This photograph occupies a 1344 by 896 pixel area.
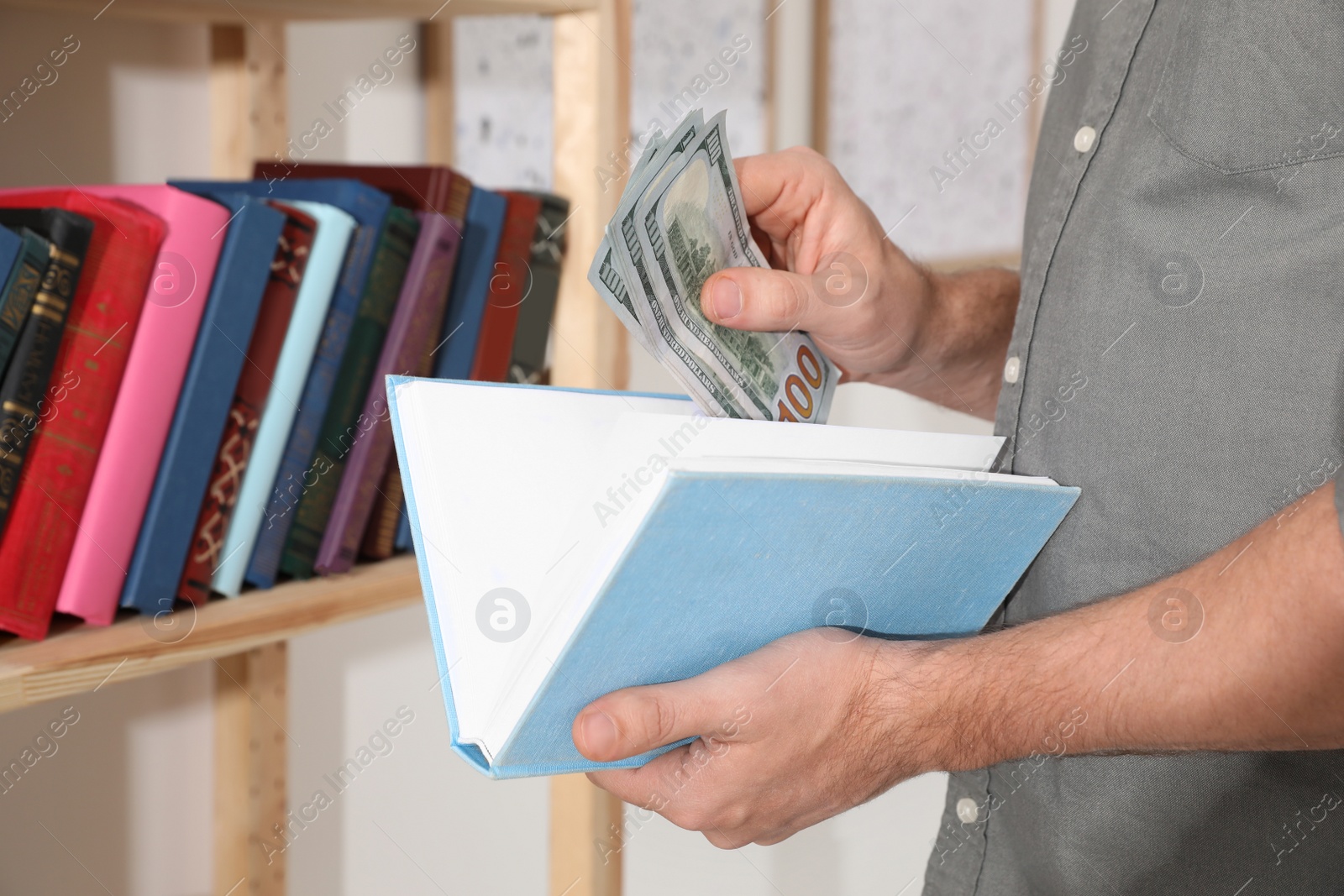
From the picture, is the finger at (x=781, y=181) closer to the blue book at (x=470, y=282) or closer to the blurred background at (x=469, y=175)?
the blue book at (x=470, y=282)

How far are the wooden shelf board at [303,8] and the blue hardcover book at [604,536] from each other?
0.49 meters

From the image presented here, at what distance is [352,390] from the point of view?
85 centimetres

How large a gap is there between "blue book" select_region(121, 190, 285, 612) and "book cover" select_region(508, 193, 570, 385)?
0.28 m

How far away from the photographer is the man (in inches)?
20.7

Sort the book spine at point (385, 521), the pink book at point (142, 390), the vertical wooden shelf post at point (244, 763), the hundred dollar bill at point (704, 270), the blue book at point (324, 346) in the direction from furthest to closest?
the vertical wooden shelf post at point (244, 763) < the book spine at point (385, 521) < the blue book at point (324, 346) < the pink book at point (142, 390) < the hundred dollar bill at point (704, 270)

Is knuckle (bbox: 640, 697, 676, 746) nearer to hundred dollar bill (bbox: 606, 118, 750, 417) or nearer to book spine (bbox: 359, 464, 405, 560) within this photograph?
hundred dollar bill (bbox: 606, 118, 750, 417)

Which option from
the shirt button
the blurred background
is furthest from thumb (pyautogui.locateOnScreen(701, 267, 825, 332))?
the blurred background

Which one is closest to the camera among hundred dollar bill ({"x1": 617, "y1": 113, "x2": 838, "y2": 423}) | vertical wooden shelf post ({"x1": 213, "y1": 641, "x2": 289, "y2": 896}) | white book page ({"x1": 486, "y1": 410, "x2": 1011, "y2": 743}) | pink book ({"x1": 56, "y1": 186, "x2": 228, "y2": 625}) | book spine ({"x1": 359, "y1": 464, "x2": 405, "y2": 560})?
white book page ({"x1": 486, "y1": 410, "x2": 1011, "y2": 743})

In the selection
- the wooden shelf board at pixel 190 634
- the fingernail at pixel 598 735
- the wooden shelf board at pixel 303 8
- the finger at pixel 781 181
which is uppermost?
the wooden shelf board at pixel 303 8

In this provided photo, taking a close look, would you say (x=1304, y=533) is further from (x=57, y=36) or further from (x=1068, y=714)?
(x=57, y=36)

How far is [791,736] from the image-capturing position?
572mm

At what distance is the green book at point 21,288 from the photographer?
622mm

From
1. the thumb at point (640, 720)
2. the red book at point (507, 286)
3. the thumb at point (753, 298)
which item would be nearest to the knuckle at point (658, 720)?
the thumb at point (640, 720)

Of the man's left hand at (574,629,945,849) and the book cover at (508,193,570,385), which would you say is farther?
the book cover at (508,193,570,385)
